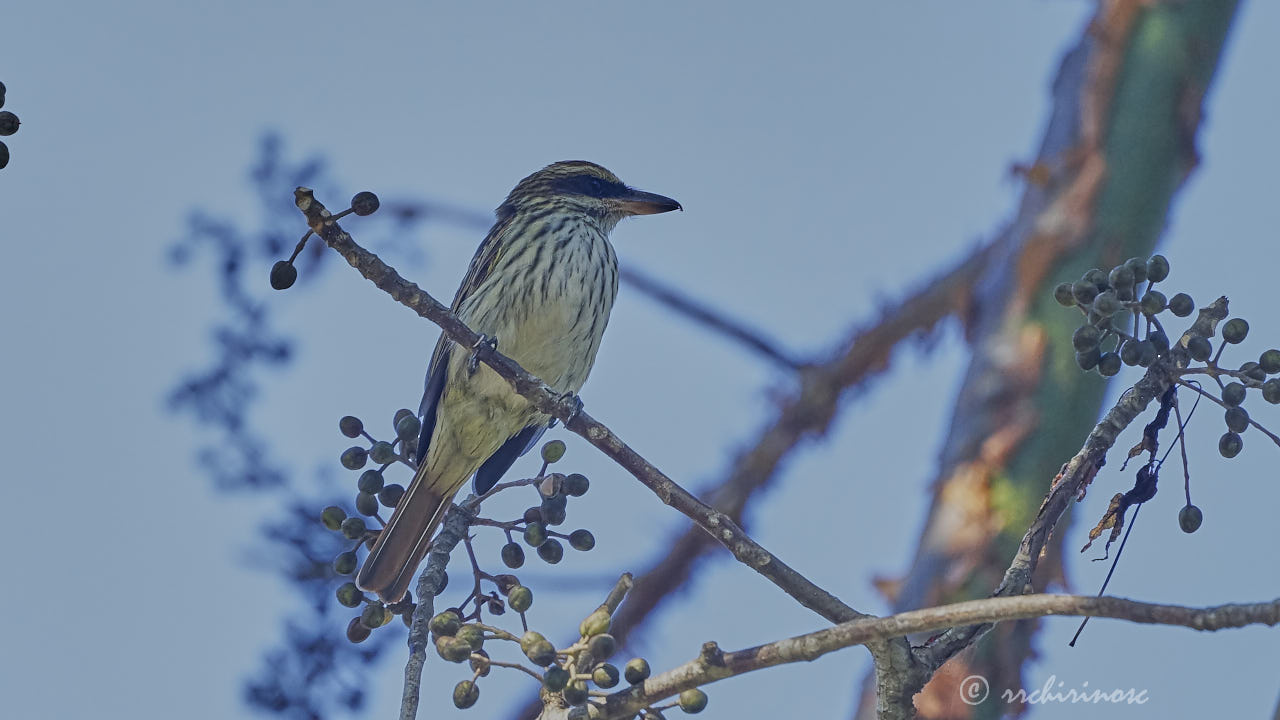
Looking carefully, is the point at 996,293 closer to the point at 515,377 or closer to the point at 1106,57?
the point at 1106,57

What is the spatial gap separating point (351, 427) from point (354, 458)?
80 millimetres

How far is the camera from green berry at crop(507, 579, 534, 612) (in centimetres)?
298

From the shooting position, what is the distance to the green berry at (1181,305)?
2633mm

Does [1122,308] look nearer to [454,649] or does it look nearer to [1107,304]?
[1107,304]

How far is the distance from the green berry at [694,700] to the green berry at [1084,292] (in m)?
1.04

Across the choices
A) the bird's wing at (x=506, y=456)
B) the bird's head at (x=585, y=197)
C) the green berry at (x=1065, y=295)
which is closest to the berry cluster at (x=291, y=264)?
the green berry at (x=1065, y=295)

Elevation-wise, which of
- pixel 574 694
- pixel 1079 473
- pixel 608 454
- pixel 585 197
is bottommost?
pixel 574 694

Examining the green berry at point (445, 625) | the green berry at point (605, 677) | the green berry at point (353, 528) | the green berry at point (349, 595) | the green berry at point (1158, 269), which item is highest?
the green berry at point (1158, 269)

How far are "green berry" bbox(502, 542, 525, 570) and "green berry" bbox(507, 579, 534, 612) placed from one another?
12.4 inches

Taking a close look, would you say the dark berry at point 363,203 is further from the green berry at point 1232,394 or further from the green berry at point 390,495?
the green berry at point 1232,394

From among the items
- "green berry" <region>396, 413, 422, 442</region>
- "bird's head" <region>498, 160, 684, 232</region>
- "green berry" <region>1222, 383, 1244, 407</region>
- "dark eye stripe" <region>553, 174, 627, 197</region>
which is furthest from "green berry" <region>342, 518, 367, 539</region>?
"dark eye stripe" <region>553, 174, 627, 197</region>

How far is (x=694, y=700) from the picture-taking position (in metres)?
2.43

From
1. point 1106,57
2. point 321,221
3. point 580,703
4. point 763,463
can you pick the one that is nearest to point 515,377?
point 321,221

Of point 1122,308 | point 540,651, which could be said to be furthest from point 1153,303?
point 540,651
